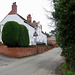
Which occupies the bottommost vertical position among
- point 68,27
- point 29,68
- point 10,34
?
point 29,68

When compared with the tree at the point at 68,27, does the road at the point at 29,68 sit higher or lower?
lower

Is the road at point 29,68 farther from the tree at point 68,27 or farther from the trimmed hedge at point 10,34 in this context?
the trimmed hedge at point 10,34

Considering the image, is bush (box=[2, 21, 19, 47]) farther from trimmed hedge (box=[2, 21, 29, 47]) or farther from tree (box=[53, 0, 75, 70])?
tree (box=[53, 0, 75, 70])

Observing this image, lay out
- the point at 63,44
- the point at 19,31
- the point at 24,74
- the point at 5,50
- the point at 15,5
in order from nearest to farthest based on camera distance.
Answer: the point at 24,74 < the point at 63,44 < the point at 5,50 < the point at 19,31 < the point at 15,5

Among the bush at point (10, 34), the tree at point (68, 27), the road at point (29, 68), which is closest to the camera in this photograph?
the tree at point (68, 27)

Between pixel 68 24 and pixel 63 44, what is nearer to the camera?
pixel 68 24

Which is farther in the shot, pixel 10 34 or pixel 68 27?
pixel 10 34

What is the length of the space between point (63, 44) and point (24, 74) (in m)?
3.73

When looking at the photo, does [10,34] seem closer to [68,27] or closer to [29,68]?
[29,68]

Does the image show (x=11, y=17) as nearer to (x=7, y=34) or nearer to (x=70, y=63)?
(x=7, y=34)

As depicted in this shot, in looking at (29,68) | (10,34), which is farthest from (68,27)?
(10,34)

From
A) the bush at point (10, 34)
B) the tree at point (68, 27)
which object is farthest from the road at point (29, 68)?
the bush at point (10, 34)

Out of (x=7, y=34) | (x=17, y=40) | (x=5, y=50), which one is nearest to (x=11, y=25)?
(x=7, y=34)

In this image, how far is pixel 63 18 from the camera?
7.24 m
